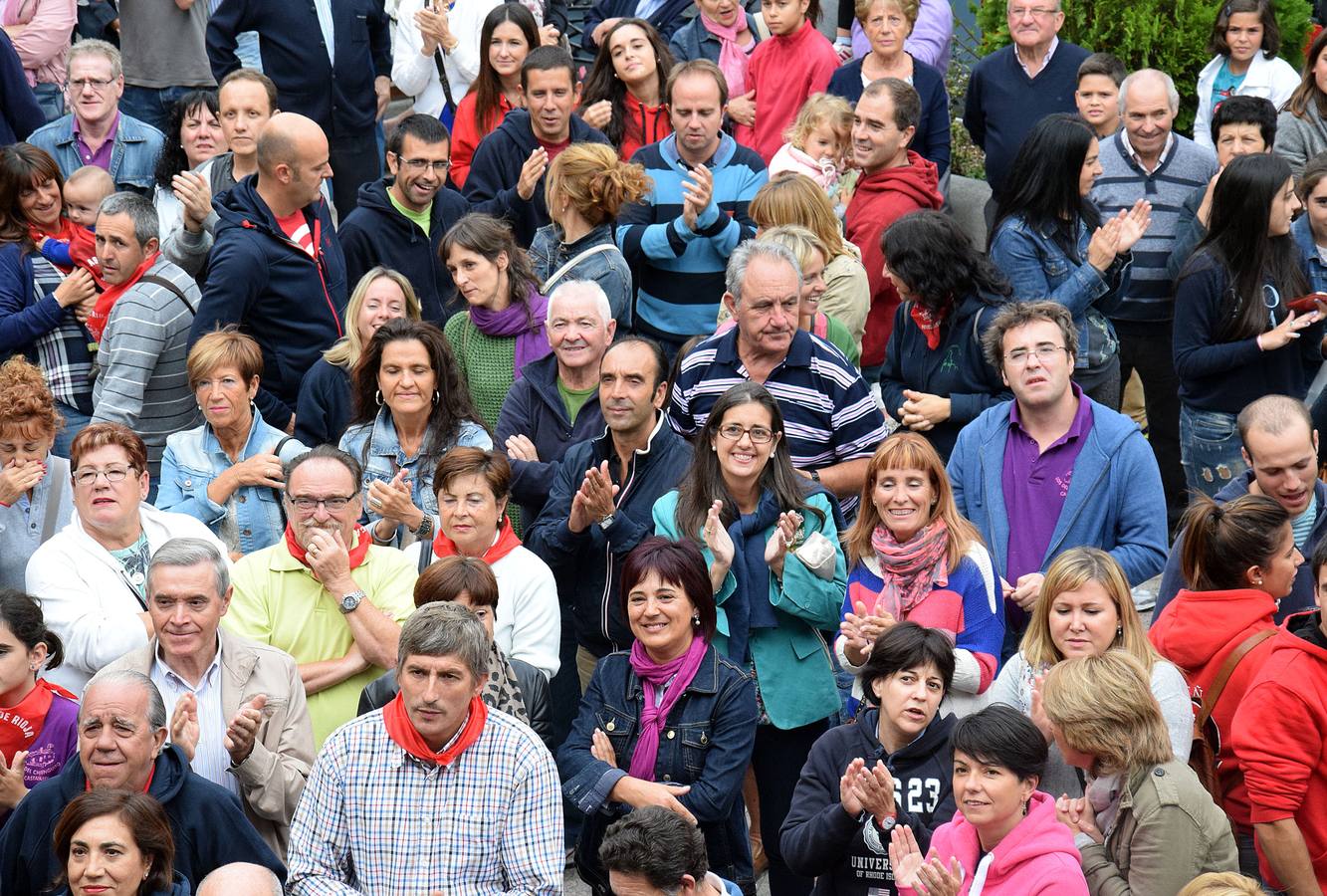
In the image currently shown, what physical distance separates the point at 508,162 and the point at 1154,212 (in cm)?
345

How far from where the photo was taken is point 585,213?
27.2 feet

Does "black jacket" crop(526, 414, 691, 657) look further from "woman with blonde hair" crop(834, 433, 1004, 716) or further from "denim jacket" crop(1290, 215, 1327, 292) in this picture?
"denim jacket" crop(1290, 215, 1327, 292)

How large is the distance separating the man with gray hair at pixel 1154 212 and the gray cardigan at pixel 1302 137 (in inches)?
27.6

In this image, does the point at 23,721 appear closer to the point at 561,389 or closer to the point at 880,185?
the point at 561,389

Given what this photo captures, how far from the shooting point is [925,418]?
7098 millimetres

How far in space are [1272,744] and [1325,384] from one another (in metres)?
3.28

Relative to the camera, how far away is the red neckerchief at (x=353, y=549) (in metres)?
6.15

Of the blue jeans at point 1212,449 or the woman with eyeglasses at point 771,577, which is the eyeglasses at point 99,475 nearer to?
the woman with eyeglasses at point 771,577

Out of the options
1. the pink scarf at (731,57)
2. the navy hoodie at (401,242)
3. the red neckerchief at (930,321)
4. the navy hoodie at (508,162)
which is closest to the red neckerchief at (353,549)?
the red neckerchief at (930,321)

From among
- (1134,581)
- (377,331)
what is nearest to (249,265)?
(377,331)

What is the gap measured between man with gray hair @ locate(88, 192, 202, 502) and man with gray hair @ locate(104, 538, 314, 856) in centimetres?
222

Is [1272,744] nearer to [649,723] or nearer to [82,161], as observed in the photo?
[649,723]

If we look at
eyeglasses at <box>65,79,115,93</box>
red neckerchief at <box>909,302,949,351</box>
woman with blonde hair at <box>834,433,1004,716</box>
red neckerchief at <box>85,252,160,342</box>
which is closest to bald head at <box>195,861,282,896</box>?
woman with blonde hair at <box>834,433,1004,716</box>

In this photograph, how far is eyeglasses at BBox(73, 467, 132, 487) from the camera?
6.32 metres
